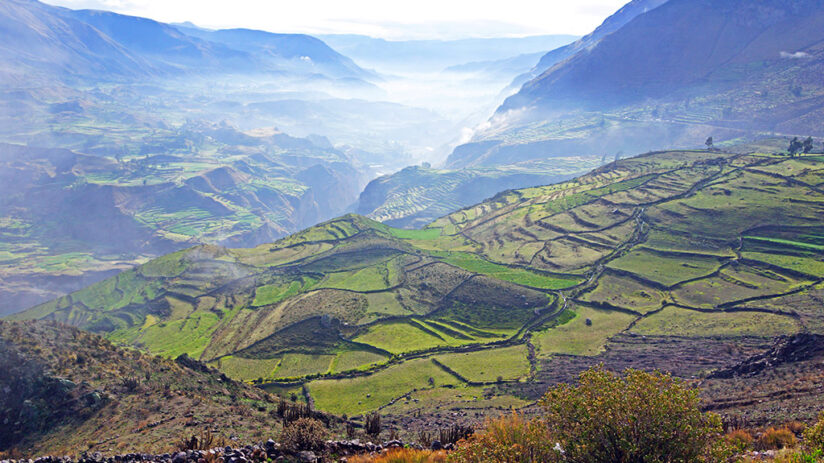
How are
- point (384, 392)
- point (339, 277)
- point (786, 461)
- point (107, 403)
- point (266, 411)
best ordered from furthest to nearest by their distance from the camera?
1. point (339, 277)
2. point (384, 392)
3. point (266, 411)
4. point (107, 403)
5. point (786, 461)

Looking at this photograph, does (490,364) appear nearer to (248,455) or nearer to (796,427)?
(796,427)

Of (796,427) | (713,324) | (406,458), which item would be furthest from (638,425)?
(713,324)

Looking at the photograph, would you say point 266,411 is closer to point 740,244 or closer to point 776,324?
point 776,324

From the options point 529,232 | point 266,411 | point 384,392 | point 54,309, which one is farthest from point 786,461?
point 54,309

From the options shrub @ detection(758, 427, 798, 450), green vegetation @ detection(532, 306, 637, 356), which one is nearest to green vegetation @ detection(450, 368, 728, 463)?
shrub @ detection(758, 427, 798, 450)

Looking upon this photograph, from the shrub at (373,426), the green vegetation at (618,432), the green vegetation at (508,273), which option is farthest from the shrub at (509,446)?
the green vegetation at (508,273)
